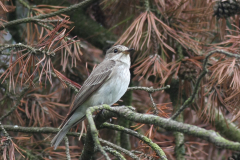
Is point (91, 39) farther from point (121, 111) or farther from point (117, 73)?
point (121, 111)

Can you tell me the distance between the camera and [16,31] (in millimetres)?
4867

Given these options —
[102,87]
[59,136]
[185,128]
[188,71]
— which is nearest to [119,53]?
[102,87]

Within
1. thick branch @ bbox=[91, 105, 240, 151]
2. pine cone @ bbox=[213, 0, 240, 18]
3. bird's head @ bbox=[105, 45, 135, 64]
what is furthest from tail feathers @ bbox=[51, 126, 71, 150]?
pine cone @ bbox=[213, 0, 240, 18]

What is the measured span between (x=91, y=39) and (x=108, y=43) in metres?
0.30

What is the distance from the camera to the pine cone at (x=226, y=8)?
346 centimetres

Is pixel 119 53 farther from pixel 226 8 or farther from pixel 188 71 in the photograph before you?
pixel 226 8

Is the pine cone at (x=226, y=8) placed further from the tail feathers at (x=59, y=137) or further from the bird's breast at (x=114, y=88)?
the tail feathers at (x=59, y=137)

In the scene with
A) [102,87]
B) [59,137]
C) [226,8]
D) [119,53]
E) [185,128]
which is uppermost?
[226,8]

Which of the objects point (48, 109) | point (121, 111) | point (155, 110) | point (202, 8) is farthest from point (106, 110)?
point (202, 8)

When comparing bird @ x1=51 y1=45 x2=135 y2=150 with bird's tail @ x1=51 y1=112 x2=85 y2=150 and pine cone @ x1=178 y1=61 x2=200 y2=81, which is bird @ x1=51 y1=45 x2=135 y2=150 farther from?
pine cone @ x1=178 y1=61 x2=200 y2=81

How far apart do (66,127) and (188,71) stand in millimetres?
1487

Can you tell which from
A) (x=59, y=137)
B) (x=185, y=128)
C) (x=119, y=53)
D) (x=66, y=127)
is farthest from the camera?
(x=119, y=53)

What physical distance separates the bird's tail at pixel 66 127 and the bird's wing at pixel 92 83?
63 millimetres

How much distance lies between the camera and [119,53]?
14.4 feet
